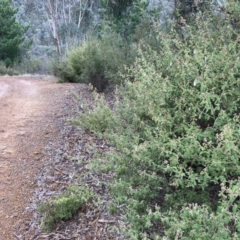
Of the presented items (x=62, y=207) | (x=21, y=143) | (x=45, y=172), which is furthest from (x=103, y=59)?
(x=62, y=207)

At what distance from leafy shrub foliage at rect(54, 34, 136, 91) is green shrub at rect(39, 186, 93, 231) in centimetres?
418

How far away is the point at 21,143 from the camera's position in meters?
4.84

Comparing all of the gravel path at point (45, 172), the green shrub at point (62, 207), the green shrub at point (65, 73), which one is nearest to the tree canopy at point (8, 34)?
the green shrub at point (65, 73)

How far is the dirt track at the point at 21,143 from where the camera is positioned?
3.40m

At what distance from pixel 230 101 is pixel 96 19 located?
82.8 ft

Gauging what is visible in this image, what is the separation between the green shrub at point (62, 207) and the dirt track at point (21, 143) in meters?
0.26

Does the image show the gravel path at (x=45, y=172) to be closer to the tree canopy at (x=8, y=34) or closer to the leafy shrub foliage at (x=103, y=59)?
the leafy shrub foliage at (x=103, y=59)

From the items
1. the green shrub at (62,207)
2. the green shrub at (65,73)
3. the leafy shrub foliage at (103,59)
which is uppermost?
the leafy shrub foliage at (103,59)

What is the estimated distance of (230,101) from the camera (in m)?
2.66

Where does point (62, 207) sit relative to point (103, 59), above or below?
below

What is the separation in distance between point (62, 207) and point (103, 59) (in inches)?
215

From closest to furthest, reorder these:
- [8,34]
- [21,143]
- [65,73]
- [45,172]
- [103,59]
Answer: [45,172]
[21,143]
[103,59]
[65,73]
[8,34]

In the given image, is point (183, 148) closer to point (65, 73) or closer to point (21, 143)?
point (21, 143)

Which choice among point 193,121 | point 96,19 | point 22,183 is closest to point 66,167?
point 22,183
